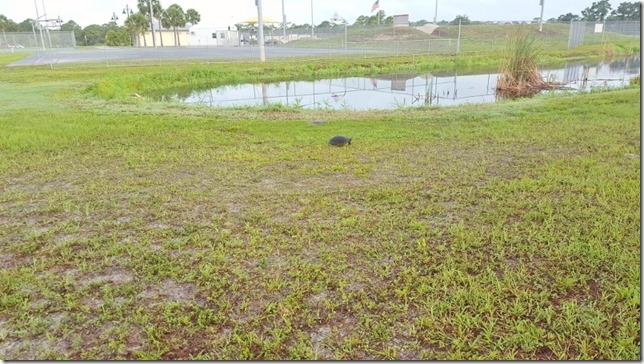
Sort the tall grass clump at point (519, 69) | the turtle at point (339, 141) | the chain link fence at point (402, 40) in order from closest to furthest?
the turtle at point (339, 141) → the tall grass clump at point (519, 69) → the chain link fence at point (402, 40)

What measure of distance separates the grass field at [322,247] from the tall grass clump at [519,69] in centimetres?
719

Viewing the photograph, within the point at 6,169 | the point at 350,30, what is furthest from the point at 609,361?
the point at 350,30

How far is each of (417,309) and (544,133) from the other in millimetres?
4951

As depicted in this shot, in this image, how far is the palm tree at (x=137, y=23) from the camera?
46.9 m

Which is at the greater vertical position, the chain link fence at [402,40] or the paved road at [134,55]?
the chain link fence at [402,40]

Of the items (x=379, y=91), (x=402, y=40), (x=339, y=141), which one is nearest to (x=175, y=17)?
(x=402, y=40)

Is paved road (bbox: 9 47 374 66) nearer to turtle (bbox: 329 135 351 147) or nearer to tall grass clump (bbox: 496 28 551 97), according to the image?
tall grass clump (bbox: 496 28 551 97)

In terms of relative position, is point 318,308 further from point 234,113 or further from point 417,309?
point 234,113

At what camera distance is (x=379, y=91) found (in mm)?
13695

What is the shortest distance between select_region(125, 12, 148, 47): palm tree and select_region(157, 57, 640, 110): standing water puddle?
3749 cm

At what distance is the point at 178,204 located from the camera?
3.84 meters

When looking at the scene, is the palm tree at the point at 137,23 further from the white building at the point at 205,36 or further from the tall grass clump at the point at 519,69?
the tall grass clump at the point at 519,69

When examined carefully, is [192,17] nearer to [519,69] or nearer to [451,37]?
[451,37]

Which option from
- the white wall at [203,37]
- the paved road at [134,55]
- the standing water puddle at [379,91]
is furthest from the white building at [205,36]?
the standing water puddle at [379,91]
